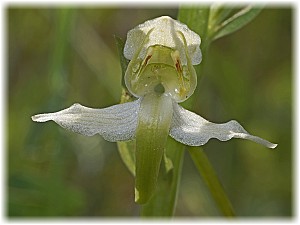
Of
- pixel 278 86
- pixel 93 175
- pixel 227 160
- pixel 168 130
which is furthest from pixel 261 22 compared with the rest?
pixel 168 130

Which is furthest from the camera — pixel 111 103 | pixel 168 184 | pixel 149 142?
pixel 111 103

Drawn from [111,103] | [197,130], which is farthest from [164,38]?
[111,103]

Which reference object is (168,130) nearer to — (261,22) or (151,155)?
(151,155)

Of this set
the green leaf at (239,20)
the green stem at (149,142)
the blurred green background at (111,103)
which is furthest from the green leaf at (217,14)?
the blurred green background at (111,103)

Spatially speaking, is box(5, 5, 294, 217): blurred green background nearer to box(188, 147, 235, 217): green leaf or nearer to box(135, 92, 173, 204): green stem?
box(188, 147, 235, 217): green leaf

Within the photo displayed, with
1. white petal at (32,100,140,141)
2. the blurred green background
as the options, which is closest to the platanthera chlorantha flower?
white petal at (32,100,140,141)

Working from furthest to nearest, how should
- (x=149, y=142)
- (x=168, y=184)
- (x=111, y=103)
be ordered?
(x=111, y=103)
(x=168, y=184)
(x=149, y=142)

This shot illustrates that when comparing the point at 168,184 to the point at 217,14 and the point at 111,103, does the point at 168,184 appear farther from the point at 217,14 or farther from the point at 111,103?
the point at 111,103

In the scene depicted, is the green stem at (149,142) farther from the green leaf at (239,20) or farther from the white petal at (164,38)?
the green leaf at (239,20)
